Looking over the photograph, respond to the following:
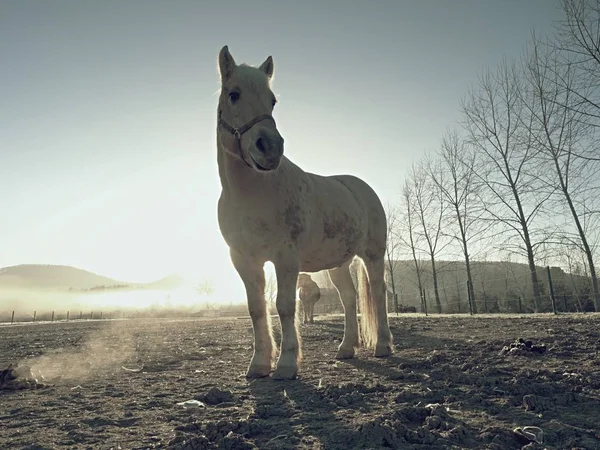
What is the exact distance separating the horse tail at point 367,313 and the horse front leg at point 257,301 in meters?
2.12

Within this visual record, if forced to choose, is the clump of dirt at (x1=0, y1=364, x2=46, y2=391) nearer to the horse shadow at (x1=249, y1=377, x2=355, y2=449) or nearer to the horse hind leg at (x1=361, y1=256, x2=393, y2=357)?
the horse shadow at (x1=249, y1=377, x2=355, y2=449)

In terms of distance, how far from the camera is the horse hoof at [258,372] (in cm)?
413

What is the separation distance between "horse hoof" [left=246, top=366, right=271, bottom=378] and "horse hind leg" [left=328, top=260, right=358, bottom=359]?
4.74 ft

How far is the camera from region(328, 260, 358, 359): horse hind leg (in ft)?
17.7

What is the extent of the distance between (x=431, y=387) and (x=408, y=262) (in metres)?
31.5

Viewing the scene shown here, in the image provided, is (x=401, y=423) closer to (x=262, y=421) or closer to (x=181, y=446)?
(x=262, y=421)

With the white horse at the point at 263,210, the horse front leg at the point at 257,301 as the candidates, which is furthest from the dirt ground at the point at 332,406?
the white horse at the point at 263,210

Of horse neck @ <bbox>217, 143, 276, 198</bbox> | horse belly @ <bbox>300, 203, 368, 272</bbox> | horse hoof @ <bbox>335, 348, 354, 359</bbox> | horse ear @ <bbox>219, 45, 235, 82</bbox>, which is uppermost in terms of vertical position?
horse ear @ <bbox>219, 45, 235, 82</bbox>

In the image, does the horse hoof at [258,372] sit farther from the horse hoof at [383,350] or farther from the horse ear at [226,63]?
the horse ear at [226,63]

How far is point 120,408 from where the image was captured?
2.97 metres

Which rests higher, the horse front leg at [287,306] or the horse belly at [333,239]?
the horse belly at [333,239]

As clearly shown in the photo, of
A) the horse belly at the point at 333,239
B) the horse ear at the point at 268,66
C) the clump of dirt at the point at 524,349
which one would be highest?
the horse ear at the point at 268,66

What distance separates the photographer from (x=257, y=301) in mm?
4508

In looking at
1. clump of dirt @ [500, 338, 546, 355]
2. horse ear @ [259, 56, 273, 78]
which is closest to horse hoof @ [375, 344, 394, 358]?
clump of dirt @ [500, 338, 546, 355]
